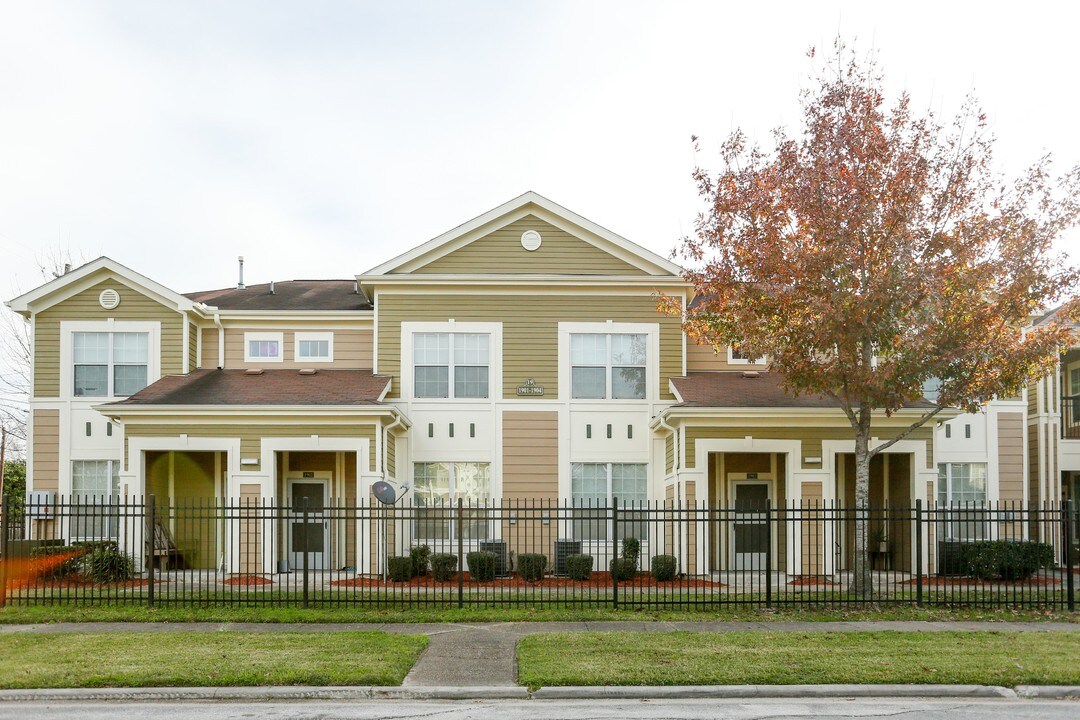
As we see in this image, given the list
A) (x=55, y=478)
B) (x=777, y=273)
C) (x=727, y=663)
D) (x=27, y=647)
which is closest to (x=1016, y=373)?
(x=777, y=273)

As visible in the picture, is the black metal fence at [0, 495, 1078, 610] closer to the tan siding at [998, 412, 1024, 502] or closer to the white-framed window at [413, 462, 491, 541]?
the white-framed window at [413, 462, 491, 541]

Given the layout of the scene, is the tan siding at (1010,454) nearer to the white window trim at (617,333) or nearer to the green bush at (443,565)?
the white window trim at (617,333)

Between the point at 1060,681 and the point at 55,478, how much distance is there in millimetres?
21236

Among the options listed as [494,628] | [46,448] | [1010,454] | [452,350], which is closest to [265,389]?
[452,350]

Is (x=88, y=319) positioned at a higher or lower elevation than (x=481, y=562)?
higher

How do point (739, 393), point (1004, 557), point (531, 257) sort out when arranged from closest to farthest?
point (1004, 557) → point (739, 393) → point (531, 257)

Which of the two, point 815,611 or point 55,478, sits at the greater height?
point 55,478

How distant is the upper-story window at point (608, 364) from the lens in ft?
81.1

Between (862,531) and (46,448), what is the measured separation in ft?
59.2

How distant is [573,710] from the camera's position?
406 inches

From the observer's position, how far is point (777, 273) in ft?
58.7

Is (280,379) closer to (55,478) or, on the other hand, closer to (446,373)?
(446,373)

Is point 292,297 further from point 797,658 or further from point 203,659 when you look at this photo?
point 797,658

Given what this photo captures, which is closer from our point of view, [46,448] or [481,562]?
[481,562]
